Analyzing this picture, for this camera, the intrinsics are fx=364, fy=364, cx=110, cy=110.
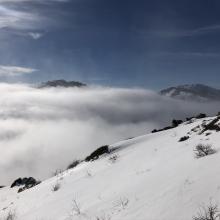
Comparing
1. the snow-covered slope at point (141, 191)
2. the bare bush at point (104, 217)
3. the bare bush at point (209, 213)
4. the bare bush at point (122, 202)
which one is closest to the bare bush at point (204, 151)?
the snow-covered slope at point (141, 191)

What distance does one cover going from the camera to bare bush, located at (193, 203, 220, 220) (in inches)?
449

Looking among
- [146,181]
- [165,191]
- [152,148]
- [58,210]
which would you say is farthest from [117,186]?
[152,148]

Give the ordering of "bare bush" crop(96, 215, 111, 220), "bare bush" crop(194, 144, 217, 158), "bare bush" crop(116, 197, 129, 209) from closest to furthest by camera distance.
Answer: "bare bush" crop(96, 215, 111, 220), "bare bush" crop(116, 197, 129, 209), "bare bush" crop(194, 144, 217, 158)

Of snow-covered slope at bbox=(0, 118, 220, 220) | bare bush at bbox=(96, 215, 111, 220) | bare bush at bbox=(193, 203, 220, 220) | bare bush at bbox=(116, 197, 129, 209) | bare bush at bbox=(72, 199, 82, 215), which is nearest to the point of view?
bare bush at bbox=(193, 203, 220, 220)

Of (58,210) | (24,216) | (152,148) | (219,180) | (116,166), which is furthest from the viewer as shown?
(152,148)

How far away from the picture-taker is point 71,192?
22953mm

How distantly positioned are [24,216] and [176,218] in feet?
37.7

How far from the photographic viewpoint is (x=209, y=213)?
1169cm

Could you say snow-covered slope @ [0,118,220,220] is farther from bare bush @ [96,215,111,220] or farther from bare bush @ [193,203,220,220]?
bare bush @ [193,203,220,220]

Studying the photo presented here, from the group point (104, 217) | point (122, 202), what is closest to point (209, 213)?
point (104, 217)

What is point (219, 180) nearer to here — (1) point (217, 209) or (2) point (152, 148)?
(1) point (217, 209)

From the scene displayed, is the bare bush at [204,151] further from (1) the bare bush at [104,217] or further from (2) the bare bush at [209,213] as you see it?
(2) the bare bush at [209,213]

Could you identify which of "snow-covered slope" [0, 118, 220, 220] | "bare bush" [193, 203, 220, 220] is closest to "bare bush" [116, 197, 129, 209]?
"snow-covered slope" [0, 118, 220, 220]

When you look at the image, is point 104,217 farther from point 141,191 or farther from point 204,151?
point 204,151
